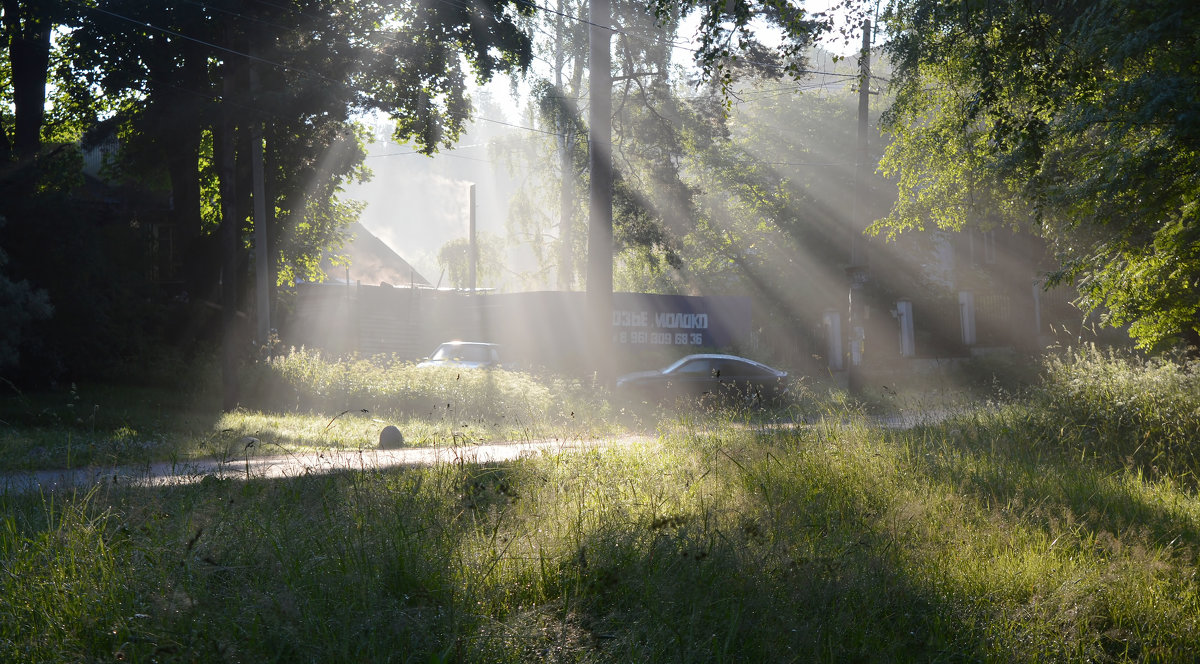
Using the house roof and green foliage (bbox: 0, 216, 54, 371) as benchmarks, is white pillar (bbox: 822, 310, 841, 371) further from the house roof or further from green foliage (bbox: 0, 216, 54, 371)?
the house roof

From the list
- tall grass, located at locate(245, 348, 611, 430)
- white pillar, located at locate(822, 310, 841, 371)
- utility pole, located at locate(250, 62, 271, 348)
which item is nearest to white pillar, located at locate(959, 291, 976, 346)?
white pillar, located at locate(822, 310, 841, 371)

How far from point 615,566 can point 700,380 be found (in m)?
15.7

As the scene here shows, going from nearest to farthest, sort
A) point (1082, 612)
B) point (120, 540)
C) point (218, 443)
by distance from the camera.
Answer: point (120, 540) → point (1082, 612) → point (218, 443)

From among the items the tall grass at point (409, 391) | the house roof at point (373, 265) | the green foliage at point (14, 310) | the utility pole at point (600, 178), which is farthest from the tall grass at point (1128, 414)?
the house roof at point (373, 265)

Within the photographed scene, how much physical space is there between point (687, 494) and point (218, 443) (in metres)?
6.87

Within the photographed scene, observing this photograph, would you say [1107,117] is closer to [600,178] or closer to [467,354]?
[600,178]

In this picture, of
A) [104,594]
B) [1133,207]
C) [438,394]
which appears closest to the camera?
[104,594]

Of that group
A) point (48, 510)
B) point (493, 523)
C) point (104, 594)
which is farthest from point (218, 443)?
point (104, 594)

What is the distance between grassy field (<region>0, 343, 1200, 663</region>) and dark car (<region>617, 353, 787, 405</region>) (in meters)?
11.7

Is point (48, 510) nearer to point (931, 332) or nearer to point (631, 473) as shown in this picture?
point (631, 473)

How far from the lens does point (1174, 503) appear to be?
7852 millimetres

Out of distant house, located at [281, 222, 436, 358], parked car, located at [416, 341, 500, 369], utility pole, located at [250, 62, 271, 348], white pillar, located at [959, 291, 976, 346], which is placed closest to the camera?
utility pole, located at [250, 62, 271, 348]

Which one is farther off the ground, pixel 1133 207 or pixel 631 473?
pixel 1133 207

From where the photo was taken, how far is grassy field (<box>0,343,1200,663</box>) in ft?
13.0
